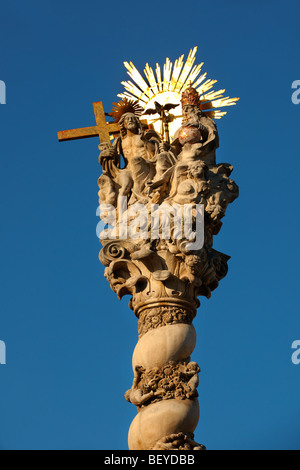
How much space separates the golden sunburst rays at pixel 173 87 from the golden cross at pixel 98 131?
0.48 m

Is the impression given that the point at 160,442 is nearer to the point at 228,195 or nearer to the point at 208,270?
the point at 208,270

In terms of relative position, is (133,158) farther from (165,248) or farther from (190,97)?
(165,248)

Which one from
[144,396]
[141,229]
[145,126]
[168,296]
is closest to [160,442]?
[144,396]

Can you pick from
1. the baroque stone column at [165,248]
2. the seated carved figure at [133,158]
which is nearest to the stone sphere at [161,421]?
the baroque stone column at [165,248]

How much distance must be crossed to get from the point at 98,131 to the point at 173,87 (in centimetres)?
152

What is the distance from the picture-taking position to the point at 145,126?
727 inches

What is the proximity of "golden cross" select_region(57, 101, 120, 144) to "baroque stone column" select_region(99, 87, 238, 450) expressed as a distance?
0.53 m

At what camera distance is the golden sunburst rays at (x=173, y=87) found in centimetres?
1836

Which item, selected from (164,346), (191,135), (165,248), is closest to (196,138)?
(191,135)

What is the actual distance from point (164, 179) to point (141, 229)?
0.90 m

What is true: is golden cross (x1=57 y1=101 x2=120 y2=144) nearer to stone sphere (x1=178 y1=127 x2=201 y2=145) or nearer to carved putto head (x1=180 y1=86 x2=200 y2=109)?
carved putto head (x1=180 y1=86 x2=200 y2=109)
